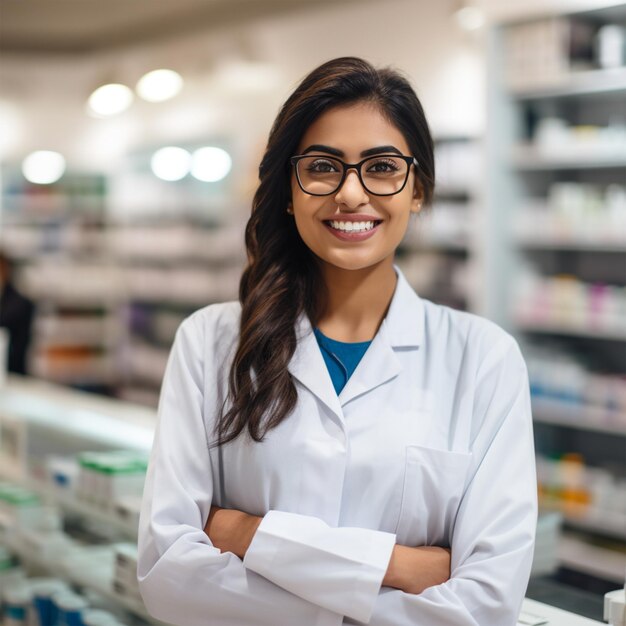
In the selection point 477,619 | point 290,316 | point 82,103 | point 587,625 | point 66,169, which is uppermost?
point 82,103

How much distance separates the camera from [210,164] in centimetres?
894

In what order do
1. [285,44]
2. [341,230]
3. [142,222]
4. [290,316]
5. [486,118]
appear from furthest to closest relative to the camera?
[142,222], [285,44], [486,118], [290,316], [341,230]

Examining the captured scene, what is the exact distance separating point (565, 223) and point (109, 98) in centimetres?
290

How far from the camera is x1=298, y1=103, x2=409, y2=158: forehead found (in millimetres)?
1531

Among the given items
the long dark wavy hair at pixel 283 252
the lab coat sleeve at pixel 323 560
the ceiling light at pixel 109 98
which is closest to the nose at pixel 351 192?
the long dark wavy hair at pixel 283 252

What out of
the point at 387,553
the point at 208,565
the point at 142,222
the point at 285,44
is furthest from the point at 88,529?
the point at 142,222

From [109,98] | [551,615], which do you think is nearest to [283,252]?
[551,615]

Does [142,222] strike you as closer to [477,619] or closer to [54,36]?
[54,36]

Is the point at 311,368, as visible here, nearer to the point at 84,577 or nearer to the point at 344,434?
the point at 344,434

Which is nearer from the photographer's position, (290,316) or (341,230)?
(341,230)

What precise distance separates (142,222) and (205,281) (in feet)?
4.46

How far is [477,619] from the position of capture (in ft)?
4.66

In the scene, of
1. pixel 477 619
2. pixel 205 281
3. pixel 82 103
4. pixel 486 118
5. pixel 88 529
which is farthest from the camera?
pixel 82 103

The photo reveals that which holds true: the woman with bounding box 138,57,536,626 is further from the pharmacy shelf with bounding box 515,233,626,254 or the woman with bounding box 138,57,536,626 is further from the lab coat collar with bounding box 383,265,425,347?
the pharmacy shelf with bounding box 515,233,626,254
